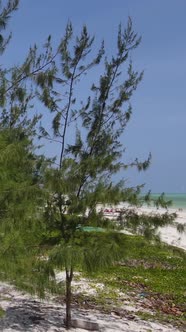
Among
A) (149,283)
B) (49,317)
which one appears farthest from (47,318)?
(149,283)

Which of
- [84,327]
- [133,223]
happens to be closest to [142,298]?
[84,327]

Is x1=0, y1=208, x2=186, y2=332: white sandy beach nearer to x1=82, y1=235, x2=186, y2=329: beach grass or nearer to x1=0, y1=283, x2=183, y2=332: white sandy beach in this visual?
x1=0, y1=283, x2=183, y2=332: white sandy beach

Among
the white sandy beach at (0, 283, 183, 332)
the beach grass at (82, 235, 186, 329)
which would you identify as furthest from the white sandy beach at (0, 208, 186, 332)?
the beach grass at (82, 235, 186, 329)

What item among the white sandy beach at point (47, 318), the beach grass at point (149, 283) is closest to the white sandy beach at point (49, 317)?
the white sandy beach at point (47, 318)

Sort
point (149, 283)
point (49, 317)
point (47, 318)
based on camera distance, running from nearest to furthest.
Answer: point (47, 318) < point (49, 317) < point (149, 283)

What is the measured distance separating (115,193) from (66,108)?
186 centimetres

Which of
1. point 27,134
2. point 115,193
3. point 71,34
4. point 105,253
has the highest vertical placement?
point 71,34

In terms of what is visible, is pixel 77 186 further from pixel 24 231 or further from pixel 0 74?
pixel 0 74

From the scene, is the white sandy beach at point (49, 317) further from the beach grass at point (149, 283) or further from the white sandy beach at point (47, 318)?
the beach grass at point (149, 283)

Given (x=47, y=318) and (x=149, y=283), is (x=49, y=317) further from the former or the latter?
(x=149, y=283)

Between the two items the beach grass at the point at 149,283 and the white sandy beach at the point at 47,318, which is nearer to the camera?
the white sandy beach at the point at 47,318

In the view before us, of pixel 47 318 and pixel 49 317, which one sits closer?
pixel 47 318

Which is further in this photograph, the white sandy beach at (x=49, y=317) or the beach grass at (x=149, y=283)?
the beach grass at (x=149, y=283)

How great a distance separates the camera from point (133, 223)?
27.6 feet
